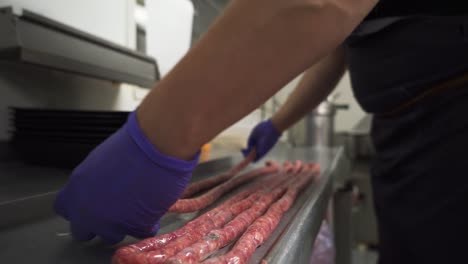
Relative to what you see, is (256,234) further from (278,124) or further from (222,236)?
(278,124)

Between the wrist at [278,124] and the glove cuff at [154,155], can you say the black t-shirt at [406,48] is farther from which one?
the glove cuff at [154,155]

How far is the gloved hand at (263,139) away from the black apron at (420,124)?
0.36m

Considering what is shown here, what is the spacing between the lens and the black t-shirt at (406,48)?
62cm

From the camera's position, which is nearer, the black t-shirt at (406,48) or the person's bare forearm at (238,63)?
the person's bare forearm at (238,63)

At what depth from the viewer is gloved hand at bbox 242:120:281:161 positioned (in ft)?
3.59

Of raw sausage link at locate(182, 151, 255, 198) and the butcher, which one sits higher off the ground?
the butcher

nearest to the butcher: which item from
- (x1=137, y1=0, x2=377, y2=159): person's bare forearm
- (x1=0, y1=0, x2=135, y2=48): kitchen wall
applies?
(x1=137, y1=0, x2=377, y2=159): person's bare forearm

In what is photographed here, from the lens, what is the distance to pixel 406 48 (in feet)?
2.25

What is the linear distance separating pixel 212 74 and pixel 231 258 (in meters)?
0.21

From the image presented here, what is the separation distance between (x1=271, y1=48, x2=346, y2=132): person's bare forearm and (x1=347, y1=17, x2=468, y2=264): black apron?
261 millimetres

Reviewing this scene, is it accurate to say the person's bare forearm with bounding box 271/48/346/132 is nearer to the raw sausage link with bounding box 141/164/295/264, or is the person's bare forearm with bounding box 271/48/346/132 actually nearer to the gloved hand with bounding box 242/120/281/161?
the gloved hand with bounding box 242/120/281/161

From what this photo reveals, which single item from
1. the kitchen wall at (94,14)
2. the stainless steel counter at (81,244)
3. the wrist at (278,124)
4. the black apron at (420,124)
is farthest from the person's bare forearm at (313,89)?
the kitchen wall at (94,14)

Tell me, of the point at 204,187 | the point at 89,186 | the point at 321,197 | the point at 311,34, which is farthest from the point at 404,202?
the point at 89,186

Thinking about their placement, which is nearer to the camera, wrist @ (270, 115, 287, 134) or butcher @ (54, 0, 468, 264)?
butcher @ (54, 0, 468, 264)
